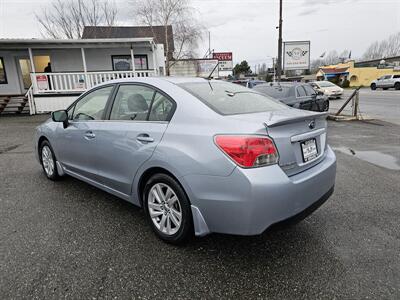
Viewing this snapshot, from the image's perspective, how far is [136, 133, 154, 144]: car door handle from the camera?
2734mm

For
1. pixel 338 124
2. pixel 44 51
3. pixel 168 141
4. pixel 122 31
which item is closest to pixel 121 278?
pixel 168 141

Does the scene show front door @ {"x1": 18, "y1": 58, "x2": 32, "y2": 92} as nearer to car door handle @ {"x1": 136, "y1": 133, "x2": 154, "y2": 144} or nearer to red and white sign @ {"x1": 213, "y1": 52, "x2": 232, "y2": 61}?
car door handle @ {"x1": 136, "y1": 133, "x2": 154, "y2": 144}

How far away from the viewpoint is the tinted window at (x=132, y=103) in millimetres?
3020

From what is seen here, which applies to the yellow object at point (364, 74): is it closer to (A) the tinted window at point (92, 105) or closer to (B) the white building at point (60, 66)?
(B) the white building at point (60, 66)

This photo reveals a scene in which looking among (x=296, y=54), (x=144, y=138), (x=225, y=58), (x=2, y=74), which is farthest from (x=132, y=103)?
(x=225, y=58)

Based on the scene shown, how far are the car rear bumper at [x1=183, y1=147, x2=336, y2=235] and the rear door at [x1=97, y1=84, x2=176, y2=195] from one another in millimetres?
645

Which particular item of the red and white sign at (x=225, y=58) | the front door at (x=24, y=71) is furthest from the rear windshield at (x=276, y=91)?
the red and white sign at (x=225, y=58)

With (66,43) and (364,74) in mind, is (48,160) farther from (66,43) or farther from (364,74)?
(364,74)

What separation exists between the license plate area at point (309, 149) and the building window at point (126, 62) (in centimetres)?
1585

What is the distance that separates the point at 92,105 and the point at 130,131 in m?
1.13

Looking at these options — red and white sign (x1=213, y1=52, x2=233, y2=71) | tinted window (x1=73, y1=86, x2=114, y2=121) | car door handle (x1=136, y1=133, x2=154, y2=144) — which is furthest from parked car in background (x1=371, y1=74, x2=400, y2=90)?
car door handle (x1=136, y1=133, x2=154, y2=144)

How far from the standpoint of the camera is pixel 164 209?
276 centimetres

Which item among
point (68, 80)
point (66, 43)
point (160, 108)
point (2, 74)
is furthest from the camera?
point (2, 74)

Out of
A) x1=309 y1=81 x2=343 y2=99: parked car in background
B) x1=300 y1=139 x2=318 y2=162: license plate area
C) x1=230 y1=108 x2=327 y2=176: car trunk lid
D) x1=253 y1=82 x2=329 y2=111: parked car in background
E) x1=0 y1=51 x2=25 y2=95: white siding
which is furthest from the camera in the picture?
x1=309 y1=81 x2=343 y2=99: parked car in background
